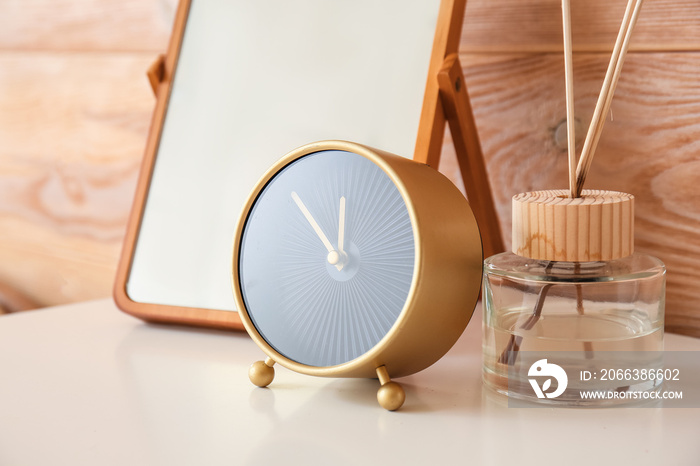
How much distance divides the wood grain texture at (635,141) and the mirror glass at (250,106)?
141 millimetres

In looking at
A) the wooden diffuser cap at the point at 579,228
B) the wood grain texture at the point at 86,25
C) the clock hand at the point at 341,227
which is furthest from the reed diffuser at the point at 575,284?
the wood grain texture at the point at 86,25

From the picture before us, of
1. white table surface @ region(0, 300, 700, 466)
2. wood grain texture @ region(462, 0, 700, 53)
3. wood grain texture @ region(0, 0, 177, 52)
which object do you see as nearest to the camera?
white table surface @ region(0, 300, 700, 466)

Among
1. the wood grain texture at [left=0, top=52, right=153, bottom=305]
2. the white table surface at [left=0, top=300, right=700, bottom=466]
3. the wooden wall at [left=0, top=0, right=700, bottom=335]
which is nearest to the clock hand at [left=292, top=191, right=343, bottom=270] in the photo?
the white table surface at [left=0, top=300, right=700, bottom=466]

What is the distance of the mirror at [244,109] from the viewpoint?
2.23 feet

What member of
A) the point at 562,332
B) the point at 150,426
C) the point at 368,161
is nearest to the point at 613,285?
the point at 562,332

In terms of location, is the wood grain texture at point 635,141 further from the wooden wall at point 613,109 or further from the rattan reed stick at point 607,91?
the rattan reed stick at point 607,91

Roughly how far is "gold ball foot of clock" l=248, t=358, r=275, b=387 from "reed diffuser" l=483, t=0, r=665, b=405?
174 millimetres

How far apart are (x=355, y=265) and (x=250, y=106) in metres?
0.27

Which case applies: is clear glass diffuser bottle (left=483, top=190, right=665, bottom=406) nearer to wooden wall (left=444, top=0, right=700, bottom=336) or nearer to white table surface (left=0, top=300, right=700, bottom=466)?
white table surface (left=0, top=300, right=700, bottom=466)

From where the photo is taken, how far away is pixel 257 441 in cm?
47

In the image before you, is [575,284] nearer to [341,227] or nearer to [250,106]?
[341,227]

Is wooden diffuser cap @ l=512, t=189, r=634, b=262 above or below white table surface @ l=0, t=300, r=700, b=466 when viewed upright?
above

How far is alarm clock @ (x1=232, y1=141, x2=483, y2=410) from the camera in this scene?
0.51m

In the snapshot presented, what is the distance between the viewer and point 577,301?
20.5 inches
